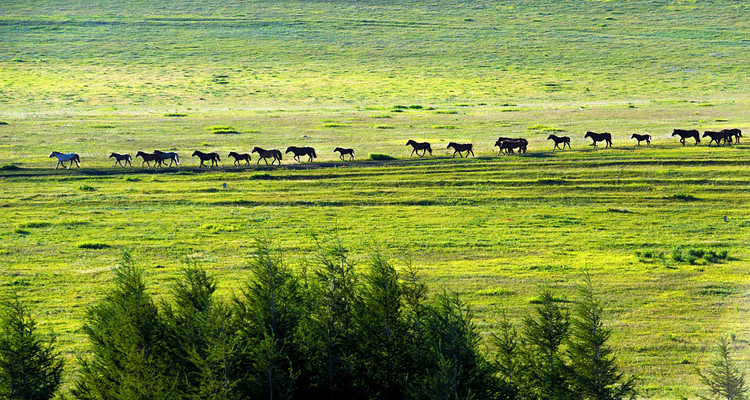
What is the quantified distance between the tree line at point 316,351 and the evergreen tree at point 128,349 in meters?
0.03

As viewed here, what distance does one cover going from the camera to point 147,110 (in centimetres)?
8162

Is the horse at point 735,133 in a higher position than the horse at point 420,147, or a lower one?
higher

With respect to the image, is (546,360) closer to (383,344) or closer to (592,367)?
(592,367)

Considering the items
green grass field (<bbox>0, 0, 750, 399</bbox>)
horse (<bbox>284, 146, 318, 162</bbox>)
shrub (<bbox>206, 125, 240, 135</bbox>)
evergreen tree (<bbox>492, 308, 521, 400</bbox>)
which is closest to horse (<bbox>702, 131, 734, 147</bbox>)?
green grass field (<bbox>0, 0, 750, 399</bbox>)

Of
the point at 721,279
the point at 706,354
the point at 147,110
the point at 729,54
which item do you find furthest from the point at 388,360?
the point at 729,54

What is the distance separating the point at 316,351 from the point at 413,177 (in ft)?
91.5

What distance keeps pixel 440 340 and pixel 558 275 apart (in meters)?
13.6

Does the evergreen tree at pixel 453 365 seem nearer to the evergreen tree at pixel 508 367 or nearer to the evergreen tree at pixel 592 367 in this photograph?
the evergreen tree at pixel 508 367

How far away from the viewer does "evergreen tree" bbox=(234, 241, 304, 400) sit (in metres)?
16.5

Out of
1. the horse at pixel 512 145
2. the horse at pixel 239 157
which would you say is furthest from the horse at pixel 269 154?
the horse at pixel 512 145

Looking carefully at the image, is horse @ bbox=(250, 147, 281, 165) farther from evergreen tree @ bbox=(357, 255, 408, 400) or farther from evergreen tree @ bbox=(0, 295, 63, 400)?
evergreen tree @ bbox=(0, 295, 63, 400)

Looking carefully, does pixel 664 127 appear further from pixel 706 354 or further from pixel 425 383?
pixel 425 383

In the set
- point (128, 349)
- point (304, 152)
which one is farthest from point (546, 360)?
point (304, 152)

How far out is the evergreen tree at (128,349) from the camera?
15945 mm
